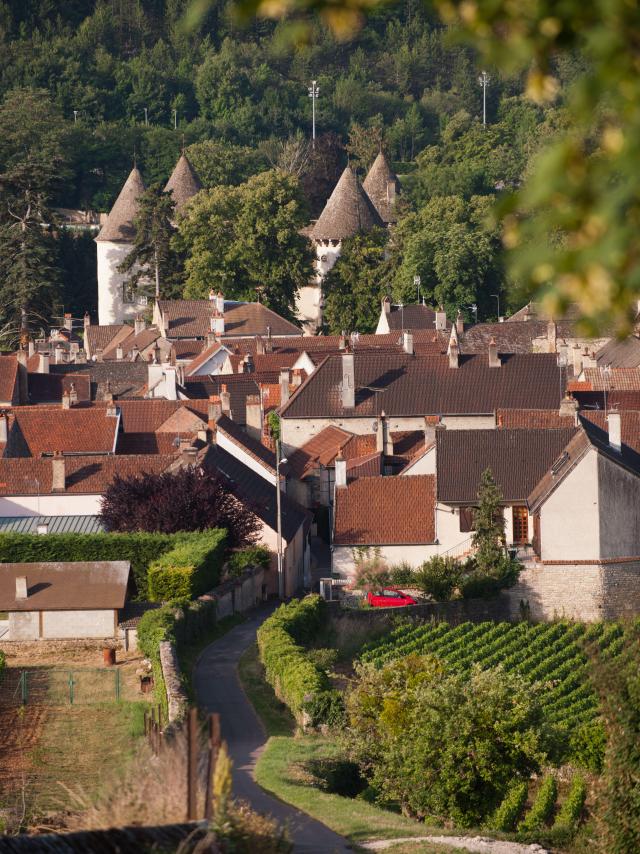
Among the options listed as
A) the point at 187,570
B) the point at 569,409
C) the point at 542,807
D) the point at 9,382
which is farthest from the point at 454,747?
the point at 9,382

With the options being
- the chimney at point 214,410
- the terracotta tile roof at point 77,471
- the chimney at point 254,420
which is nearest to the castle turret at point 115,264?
the chimney at point 254,420

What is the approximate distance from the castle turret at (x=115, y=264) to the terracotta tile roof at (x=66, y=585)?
74094 mm

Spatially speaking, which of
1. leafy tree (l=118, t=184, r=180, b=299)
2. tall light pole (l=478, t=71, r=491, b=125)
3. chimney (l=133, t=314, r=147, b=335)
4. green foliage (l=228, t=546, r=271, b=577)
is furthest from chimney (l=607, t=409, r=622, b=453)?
tall light pole (l=478, t=71, r=491, b=125)

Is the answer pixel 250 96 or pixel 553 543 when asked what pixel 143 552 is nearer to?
pixel 553 543

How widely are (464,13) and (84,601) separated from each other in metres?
31.7

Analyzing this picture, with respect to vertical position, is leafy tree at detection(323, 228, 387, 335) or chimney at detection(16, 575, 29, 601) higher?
leafy tree at detection(323, 228, 387, 335)

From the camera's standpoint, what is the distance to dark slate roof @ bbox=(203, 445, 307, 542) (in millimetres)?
45562

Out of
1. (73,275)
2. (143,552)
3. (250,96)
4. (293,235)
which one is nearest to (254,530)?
(143,552)

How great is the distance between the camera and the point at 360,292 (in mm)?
99312

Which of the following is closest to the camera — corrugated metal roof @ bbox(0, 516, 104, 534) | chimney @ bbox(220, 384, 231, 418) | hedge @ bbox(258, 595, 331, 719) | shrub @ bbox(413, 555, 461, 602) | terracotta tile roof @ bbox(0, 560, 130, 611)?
hedge @ bbox(258, 595, 331, 719)

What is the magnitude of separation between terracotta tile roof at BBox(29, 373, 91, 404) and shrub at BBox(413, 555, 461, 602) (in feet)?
81.0

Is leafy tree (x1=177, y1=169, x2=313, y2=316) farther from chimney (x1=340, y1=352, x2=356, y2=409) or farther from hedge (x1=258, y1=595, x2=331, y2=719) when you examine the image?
hedge (x1=258, y1=595, x2=331, y2=719)

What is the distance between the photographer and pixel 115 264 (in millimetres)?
113938

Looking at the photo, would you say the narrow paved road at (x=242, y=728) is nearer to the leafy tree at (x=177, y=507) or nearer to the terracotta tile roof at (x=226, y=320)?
the leafy tree at (x=177, y=507)
